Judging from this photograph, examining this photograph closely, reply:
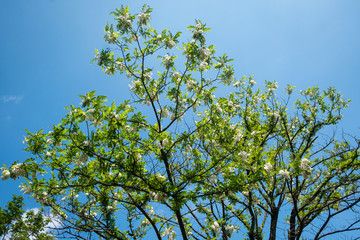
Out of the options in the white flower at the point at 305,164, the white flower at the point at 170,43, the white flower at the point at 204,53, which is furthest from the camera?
the white flower at the point at 170,43

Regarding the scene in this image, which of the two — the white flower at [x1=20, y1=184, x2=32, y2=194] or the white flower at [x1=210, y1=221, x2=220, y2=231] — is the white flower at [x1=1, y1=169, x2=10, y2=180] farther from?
the white flower at [x1=210, y1=221, x2=220, y2=231]

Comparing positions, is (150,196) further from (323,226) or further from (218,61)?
(323,226)

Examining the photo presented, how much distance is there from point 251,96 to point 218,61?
3354 mm

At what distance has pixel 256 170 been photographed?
4.77 metres

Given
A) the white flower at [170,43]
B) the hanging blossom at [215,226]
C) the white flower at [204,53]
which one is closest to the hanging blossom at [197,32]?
the white flower at [204,53]

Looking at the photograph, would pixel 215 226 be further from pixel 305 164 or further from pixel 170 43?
pixel 170 43

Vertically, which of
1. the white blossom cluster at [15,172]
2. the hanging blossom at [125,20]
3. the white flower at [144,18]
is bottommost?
the white blossom cluster at [15,172]

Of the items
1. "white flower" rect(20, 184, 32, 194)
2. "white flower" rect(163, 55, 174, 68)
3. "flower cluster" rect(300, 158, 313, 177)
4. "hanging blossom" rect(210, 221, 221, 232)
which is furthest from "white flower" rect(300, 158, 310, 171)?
"white flower" rect(20, 184, 32, 194)

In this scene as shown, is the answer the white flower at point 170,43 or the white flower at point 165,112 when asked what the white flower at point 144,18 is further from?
the white flower at point 165,112

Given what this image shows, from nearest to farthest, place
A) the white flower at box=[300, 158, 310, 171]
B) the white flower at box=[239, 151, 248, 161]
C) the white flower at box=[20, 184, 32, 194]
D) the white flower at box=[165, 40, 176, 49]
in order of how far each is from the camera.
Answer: the white flower at box=[300, 158, 310, 171] → the white flower at box=[20, 184, 32, 194] → the white flower at box=[239, 151, 248, 161] → the white flower at box=[165, 40, 176, 49]

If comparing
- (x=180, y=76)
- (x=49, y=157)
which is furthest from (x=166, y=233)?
(x=180, y=76)

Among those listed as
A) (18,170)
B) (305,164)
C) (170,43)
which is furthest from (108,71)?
(305,164)

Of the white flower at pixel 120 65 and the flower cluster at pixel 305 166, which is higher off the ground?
the white flower at pixel 120 65

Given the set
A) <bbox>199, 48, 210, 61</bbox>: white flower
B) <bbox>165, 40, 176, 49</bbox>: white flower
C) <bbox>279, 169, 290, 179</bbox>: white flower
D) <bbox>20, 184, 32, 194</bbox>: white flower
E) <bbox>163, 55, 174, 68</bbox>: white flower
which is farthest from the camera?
<bbox>163, 55, 174, 68</bbox>: white flower
